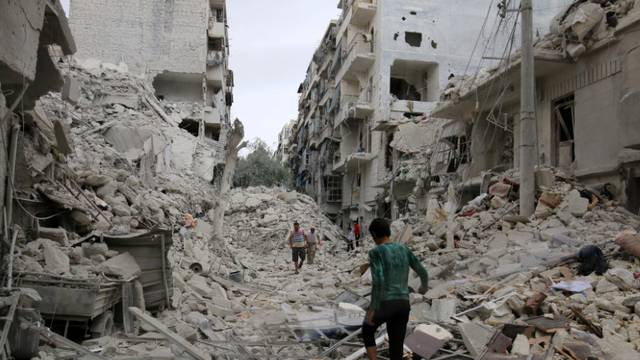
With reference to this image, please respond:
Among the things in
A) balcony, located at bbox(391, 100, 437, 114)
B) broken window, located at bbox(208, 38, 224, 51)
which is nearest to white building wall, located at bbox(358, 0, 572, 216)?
balcony, located at bbox(391, 100, 437, 114)

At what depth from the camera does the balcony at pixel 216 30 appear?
122ft

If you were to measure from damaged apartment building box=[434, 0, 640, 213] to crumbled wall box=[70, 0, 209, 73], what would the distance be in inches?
884

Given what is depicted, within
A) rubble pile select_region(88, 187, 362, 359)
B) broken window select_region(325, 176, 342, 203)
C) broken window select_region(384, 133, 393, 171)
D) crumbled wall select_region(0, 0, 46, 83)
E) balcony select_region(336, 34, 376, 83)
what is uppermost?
balcony select_region(336, 34, 376, 83)

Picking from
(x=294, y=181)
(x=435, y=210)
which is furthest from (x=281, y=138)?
(x=435, y=210)

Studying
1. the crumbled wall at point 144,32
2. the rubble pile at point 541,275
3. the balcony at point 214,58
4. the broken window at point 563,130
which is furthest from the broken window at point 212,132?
the broken window at point 563,130

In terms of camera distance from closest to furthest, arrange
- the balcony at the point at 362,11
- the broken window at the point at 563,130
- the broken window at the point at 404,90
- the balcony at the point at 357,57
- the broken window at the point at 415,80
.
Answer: the broken window at the point at 563,130, the broken window at the point at 415,80, the balcony at the point at 357,57, the balcony at the point at 362,11, the broken window at the point at 404,90

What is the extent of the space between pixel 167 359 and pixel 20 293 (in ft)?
4.66

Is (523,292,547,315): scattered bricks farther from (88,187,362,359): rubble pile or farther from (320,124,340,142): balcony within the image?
(320,124,340,142): balcony

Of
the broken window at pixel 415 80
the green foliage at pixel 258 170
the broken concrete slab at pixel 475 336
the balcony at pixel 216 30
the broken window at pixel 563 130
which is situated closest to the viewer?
the broken concrete slab at pixel 475 336

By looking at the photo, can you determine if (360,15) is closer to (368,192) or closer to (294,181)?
(368,192)

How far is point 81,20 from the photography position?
32.6 metres

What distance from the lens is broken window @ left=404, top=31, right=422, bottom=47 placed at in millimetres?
30750

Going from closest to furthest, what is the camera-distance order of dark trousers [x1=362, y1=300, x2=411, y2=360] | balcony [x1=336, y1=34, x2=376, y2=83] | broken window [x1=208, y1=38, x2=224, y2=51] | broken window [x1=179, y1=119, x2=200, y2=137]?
1. dark trousers [x1=362, y1=300, x2=411, y2=360]
2. balcony [x1=336, y1=34, x2=376, y2=83]
3. broken window [x1=179, y1=119, x2=200, y2=137]
4. broken window [x1=208, y1=38, x2=224, y2=51]

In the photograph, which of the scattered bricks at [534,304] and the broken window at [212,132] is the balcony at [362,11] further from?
the scattered bricks at [534,304]
